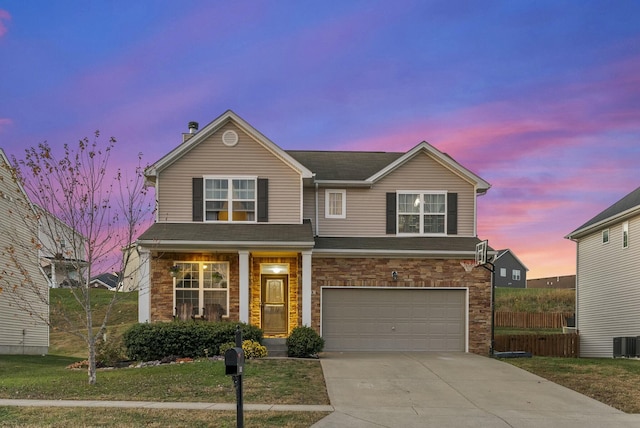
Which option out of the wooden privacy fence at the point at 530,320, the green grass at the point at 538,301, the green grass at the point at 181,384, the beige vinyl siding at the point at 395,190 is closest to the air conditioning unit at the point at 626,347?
the beige vinyl siding at the point at 395,190

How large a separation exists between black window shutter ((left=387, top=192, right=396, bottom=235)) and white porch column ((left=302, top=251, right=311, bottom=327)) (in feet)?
11.1

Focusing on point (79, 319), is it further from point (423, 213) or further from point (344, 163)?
point (423, 213)

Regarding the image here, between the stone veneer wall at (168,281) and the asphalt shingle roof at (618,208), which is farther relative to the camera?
the asphalt shingle roof at (618,208)

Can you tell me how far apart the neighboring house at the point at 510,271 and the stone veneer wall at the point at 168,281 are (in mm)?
46884

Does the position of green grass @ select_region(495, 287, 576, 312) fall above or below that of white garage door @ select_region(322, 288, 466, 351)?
below

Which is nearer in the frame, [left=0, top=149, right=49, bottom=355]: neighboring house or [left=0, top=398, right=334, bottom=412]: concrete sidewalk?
[left=0, top=398, right=334, bottom=412]: concrete sidewalk

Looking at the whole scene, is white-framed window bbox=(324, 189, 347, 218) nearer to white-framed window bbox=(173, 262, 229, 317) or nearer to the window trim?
the window trim

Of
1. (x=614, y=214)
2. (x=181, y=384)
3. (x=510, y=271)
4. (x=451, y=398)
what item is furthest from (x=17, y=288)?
(x=510, y=271)

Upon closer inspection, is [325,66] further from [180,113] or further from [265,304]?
[265,304]

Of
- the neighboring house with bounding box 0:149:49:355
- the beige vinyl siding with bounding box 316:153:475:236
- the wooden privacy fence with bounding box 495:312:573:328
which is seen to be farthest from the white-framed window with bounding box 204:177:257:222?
the wooden privacy fence with bounding box 495:312:573:328

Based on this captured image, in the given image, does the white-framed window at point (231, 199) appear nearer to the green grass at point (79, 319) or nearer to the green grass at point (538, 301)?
the green grass at point (79, 319)

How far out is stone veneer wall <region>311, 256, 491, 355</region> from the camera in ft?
56.1

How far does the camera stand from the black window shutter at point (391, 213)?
18031mm

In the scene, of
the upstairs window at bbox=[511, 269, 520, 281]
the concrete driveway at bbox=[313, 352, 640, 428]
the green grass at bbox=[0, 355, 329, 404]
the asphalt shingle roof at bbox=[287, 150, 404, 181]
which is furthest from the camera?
the upstairs window at bbox=[511, 269, 520, 281]
